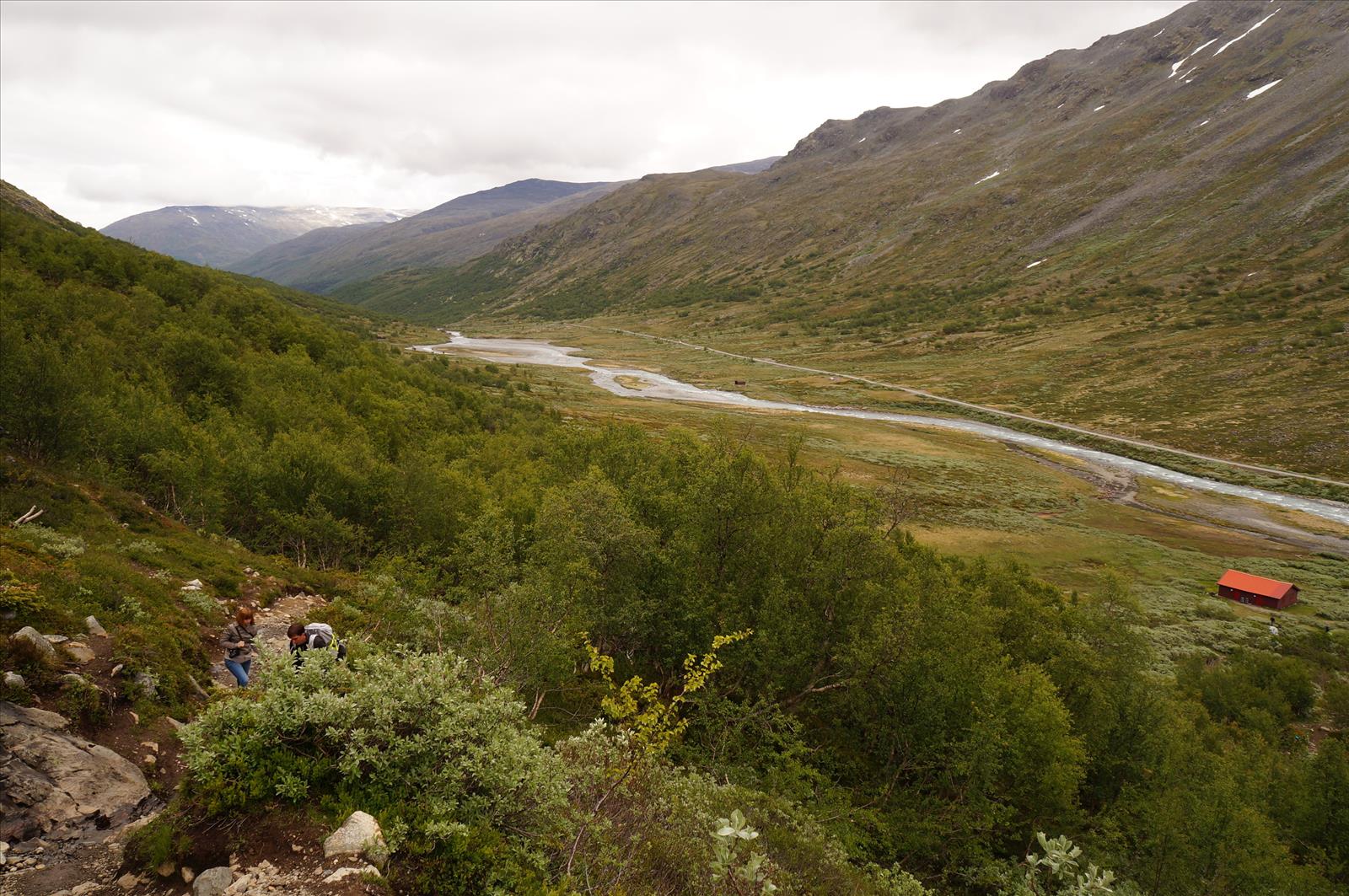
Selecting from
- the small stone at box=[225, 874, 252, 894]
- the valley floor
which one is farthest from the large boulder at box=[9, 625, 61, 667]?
the valley floor

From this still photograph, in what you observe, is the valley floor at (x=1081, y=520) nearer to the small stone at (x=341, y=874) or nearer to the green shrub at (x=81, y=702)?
the small stone at (x=341, y=874)

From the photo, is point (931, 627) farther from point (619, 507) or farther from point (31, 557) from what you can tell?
point (31, 557)

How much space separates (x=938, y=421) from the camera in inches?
4702

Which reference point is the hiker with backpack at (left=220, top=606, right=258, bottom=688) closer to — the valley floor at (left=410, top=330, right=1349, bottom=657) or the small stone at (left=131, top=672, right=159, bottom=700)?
the small stone at (left=131, top=672, right=159, bottom=700)

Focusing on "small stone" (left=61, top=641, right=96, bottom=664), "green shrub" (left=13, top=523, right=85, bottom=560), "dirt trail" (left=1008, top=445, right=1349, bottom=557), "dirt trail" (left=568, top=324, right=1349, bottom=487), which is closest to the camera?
"small stone" (left=61, top=641, right=96, bottom=664)

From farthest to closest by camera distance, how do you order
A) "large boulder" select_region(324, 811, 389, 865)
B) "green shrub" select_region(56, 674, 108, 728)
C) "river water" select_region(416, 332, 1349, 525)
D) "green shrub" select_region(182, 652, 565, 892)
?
"river water" select_region(416, 332, 1349, 525)
"green shrub" select_region(56, 674, 108, 728)
"green shrub" select_region(182, 652, 565, 892)
"large boulder" select_region(324, 811, 389, 865)

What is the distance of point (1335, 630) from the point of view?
47.7 meters

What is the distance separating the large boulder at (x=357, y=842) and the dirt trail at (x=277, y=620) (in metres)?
8.83

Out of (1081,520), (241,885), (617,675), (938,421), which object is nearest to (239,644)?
(241,885)

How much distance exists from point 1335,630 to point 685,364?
155 metres

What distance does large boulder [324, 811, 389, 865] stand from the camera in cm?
737

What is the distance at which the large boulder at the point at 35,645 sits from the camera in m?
9.73

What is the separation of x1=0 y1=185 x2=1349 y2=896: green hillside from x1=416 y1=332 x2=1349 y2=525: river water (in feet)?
174

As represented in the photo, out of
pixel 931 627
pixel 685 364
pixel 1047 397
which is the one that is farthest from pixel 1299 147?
pixel 931 627
